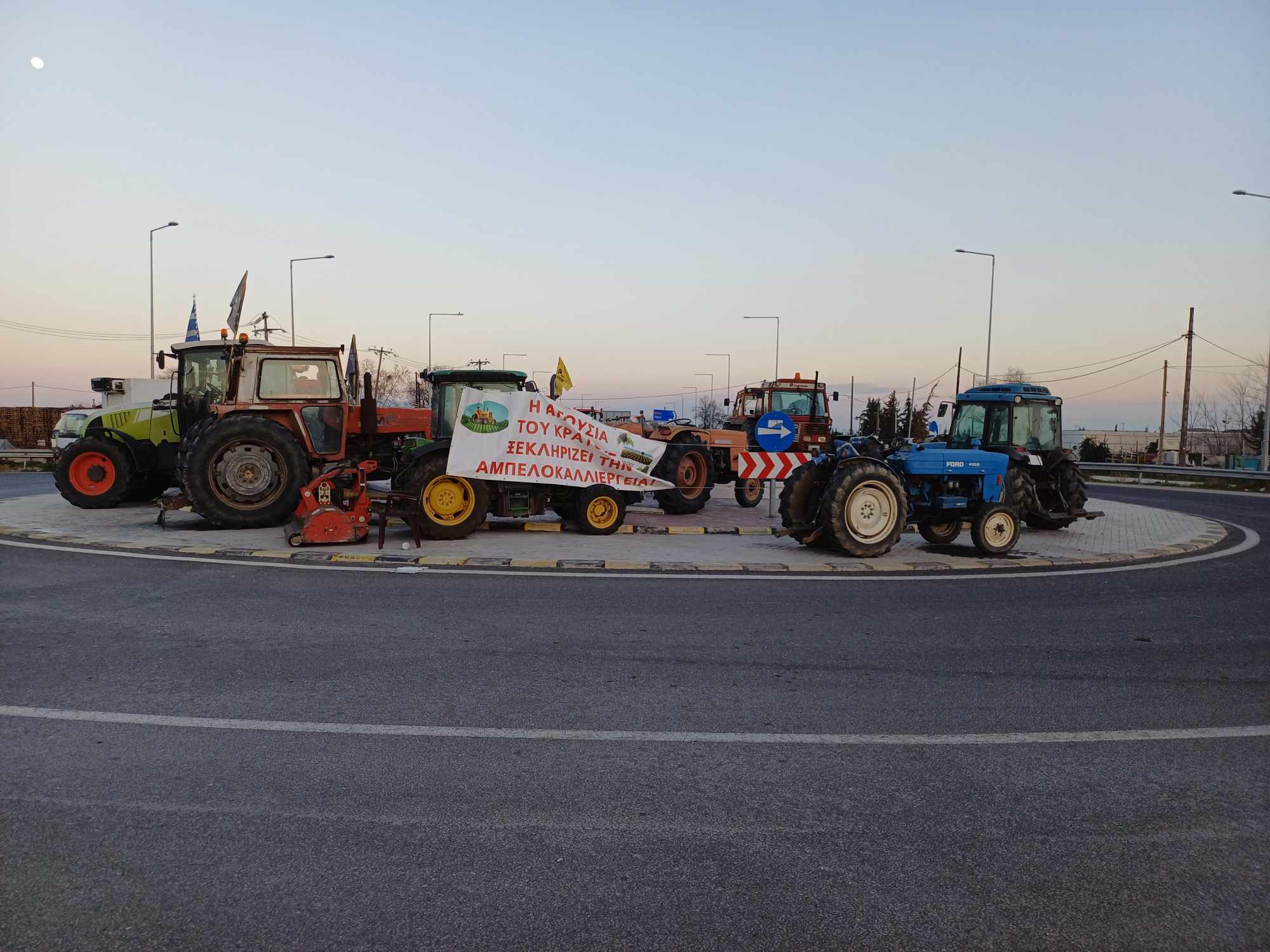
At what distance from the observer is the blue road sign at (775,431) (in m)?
13.9

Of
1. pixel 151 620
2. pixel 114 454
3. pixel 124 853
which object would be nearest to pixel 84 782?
pixel 124 853

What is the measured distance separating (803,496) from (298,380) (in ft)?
25.4

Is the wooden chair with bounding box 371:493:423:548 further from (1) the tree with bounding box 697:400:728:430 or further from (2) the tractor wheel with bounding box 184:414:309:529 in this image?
(1) the tree with bounding box 697:400:728:430

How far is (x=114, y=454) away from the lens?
15.0 meters

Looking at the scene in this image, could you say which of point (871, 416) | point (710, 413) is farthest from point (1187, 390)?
point (710, 413)

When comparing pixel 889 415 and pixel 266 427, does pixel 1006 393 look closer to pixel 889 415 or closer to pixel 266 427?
pixel 266 427

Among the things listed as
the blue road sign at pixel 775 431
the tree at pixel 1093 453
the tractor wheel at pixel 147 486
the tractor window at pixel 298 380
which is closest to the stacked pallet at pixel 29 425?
the tractor wheel at pixel 147 486

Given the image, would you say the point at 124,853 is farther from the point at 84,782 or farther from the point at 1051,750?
the point at 1051,750

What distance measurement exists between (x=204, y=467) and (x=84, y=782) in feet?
29.9

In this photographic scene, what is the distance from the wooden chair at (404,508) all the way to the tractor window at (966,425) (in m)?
8.79

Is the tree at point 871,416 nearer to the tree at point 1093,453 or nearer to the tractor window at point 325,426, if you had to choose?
the tree at point 1093,453

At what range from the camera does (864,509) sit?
10938mm

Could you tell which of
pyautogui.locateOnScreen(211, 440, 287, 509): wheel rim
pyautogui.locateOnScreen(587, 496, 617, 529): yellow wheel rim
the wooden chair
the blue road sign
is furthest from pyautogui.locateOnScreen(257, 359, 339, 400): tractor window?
the blue road sign

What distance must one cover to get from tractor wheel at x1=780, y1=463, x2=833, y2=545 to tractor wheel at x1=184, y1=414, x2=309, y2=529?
22.5ft
